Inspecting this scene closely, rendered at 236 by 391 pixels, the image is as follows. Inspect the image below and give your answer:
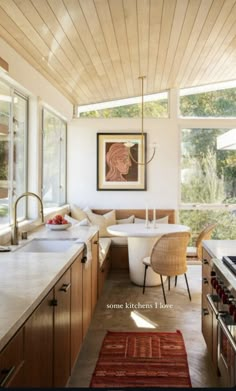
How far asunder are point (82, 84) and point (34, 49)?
1610 millimetres

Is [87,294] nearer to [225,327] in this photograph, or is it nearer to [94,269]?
[94,269]

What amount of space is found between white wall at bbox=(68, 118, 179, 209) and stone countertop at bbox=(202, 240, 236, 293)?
3.17 metres

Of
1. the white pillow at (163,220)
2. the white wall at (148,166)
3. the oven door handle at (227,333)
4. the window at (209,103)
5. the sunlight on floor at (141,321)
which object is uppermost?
the window at (209,103)

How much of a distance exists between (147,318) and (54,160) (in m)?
2.70

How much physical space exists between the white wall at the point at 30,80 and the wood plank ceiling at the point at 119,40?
0.22 ft

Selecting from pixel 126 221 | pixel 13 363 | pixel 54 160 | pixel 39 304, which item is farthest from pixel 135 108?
pixel 13 363

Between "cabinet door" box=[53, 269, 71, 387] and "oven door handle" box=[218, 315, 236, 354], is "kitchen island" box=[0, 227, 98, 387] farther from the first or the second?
"oven door handle" box=[218, 315, 236, 354]

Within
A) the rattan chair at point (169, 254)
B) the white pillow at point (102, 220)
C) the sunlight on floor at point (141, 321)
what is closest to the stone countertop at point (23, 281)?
the sunlight on floor at point (141, 321)

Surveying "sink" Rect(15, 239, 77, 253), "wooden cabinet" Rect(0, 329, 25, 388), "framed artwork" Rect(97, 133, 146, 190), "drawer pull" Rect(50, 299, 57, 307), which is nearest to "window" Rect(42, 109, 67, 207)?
"framed artwork" Rect(97, 133, 146, 190)

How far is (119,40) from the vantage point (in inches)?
144

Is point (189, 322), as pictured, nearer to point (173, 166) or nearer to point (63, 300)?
point (63, 300)

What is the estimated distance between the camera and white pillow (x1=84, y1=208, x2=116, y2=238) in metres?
5.54

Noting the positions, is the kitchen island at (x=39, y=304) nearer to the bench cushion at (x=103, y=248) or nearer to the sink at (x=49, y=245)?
the sink at (x=49, y=245)

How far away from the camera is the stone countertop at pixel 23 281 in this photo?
1292 millimetres
